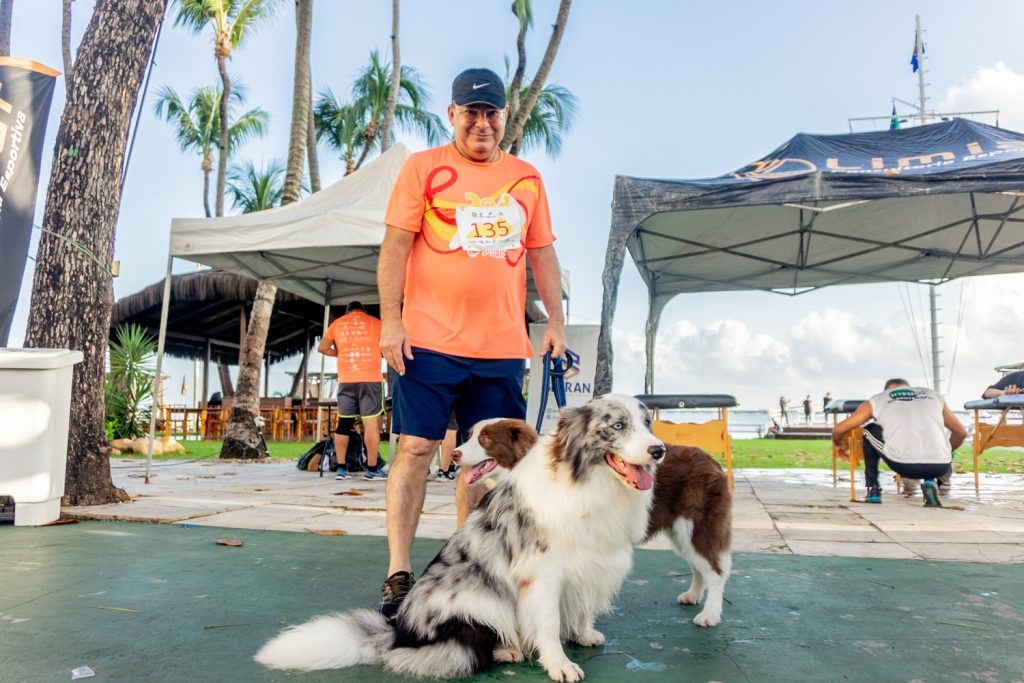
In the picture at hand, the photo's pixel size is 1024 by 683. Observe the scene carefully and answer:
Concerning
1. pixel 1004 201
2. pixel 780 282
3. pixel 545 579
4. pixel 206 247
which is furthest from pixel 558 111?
pixel 545 579

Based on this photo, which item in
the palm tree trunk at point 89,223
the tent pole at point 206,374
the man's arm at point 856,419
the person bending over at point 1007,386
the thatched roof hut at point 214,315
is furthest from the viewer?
the tent pole at point 206,374

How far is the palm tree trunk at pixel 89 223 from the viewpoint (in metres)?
4.91

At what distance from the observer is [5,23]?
12047 mm

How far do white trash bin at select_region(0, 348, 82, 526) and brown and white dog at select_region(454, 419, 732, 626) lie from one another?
3.18 meters

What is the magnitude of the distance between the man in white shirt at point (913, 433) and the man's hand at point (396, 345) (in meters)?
5.11

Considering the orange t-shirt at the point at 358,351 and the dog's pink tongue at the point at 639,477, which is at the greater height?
the orange t-shirt at the point at 358,351

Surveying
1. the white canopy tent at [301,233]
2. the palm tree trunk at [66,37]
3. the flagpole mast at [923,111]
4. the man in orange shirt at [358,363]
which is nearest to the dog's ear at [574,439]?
the white canopy tent at [301,233]

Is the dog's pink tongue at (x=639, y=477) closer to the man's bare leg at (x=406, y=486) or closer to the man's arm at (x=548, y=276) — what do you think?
the man's bare leg at (x=406, y=486)

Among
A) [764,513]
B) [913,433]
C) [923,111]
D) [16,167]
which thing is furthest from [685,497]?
[923,111]

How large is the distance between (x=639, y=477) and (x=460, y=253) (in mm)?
1264

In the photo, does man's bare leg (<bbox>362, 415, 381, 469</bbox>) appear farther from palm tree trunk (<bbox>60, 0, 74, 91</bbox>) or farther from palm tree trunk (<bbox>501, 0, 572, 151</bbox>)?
palm tree trunk (<bbox>60, 0, 74, 91</bbox>)

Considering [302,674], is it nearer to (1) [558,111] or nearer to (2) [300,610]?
(2) [300,610]

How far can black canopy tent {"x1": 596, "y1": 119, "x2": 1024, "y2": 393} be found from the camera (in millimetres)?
6191

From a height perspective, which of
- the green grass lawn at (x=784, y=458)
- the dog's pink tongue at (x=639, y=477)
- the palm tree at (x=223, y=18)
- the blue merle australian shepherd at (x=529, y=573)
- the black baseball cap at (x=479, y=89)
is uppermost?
the palm tree at (x=223, y=18)
